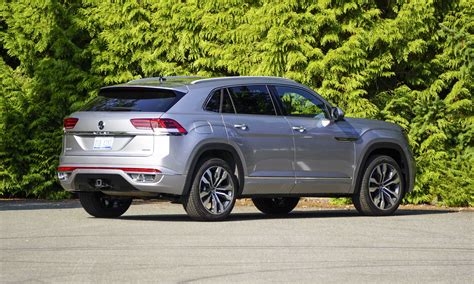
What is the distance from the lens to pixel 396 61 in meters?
20.7

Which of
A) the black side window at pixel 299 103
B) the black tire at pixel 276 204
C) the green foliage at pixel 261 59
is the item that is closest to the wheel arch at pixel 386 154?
the black side window at pixel 299 103

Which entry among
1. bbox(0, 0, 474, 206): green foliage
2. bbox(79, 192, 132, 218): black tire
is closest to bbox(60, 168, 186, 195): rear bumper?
bbox(79, 192, 132, 218): black tire

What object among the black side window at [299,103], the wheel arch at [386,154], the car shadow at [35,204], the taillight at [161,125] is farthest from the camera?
the car shadow at [35,204]

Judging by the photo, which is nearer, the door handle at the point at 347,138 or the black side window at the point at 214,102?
the black side window at the point at 214,102

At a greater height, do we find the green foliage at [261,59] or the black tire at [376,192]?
the green foliage at [261,59]

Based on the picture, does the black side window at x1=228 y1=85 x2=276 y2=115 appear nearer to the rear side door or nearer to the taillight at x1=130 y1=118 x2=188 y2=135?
the rear side door

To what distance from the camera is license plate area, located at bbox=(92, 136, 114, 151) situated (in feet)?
46.0

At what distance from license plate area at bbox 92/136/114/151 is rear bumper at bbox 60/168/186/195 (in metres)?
0.29

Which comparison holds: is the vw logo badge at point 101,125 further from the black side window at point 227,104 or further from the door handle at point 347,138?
the door handle at point 347,138

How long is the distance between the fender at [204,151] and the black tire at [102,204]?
1467 mm

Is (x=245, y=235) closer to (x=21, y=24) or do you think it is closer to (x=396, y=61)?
(x=396, y=61)

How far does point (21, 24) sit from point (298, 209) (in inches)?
265

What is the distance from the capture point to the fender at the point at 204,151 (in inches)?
547

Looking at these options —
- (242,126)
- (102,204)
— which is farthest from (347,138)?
(102,204)
